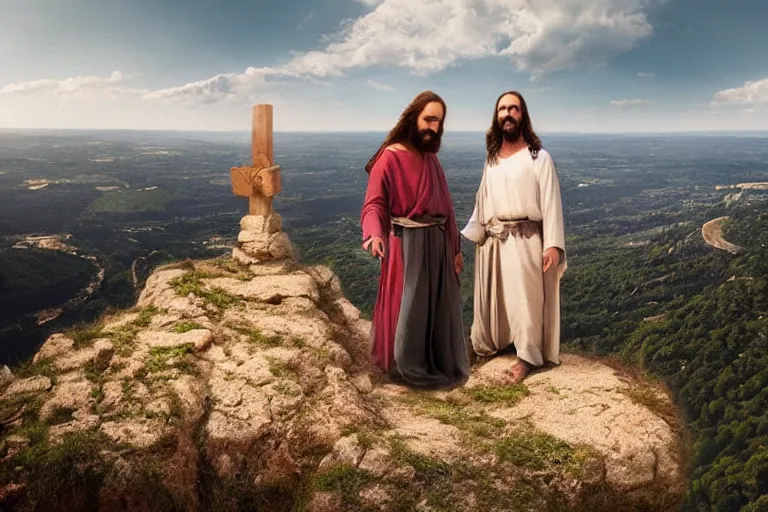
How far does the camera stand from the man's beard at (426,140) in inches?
175

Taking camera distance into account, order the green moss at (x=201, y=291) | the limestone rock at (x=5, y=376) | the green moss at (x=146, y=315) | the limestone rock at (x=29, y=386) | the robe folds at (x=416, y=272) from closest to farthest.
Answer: the limestone rock at (x=29, y=386) → the limestone rock at (x=5, y=376) → the robe folds at (x=416, y=272) → the green moss at (x=146, y=315) → the green moss at (x=201, y=291)

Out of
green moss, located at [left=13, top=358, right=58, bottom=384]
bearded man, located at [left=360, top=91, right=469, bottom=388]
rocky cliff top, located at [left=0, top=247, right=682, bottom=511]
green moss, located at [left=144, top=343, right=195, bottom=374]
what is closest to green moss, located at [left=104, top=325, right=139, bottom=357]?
rocky cliff top, located at [left=0, top=247, right=682, bottom=511]

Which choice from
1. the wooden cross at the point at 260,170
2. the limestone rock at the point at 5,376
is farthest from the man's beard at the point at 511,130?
the limestone rock at the point at 5,376

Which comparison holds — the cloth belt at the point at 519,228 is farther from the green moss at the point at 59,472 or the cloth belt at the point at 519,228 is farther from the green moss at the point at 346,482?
the green moss at the point at 59,472

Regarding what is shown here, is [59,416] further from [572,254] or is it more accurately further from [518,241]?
[572,254]

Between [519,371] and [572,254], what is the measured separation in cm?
3729

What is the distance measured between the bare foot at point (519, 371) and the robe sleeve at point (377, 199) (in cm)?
173

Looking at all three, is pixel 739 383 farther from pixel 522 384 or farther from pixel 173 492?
pixel 173 492

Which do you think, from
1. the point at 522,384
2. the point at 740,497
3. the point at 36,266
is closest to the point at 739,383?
the point at 740,497

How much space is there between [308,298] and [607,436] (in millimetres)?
3225

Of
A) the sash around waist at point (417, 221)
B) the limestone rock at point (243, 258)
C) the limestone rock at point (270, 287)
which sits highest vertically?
the sash around waist at point (417, 221)

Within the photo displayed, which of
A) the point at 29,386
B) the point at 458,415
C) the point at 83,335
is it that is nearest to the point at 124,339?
the point at 83,335

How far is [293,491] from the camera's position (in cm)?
342

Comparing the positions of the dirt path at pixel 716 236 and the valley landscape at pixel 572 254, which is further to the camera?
the dirt path at pixel 716 236
